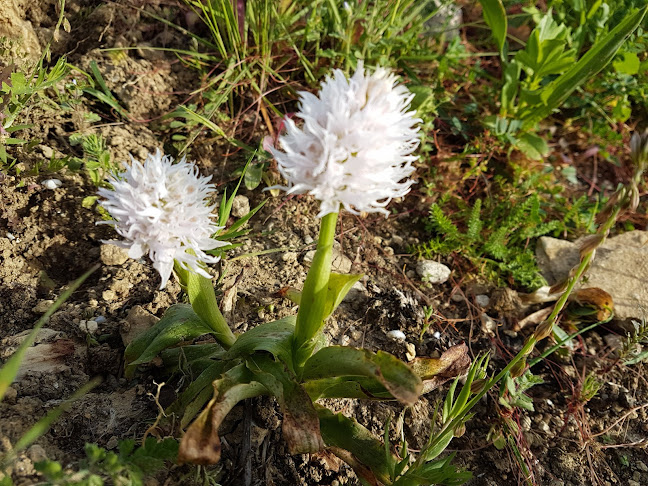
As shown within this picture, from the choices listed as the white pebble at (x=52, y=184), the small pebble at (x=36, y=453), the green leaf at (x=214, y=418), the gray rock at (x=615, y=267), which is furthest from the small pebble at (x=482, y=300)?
the white pebble at (x=52, y=184)

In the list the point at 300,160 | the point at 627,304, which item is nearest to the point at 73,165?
the point at 300,160

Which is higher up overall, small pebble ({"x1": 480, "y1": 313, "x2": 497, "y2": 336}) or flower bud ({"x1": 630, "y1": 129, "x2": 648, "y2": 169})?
flower bud ({"x1": 630, "y1": 129, "x2": 648, "y2": 169})

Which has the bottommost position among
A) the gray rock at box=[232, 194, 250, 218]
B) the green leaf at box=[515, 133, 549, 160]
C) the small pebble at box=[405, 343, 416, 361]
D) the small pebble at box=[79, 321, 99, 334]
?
the small pebble at box=[405, 343, 416, 361]

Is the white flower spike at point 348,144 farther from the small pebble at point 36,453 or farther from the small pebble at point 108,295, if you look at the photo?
the small pebble at point 108,295

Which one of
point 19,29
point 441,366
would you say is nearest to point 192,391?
point 441,366

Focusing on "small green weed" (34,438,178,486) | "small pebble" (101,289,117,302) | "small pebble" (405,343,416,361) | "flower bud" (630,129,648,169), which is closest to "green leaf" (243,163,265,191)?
"small pebble" (101,289,117,302)

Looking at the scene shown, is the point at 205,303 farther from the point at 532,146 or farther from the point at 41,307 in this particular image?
the point at 532,146

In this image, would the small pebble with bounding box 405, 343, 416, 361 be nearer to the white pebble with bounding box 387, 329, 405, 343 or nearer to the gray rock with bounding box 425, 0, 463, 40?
the white pebble with bounding box 387, 329, 405, 343
